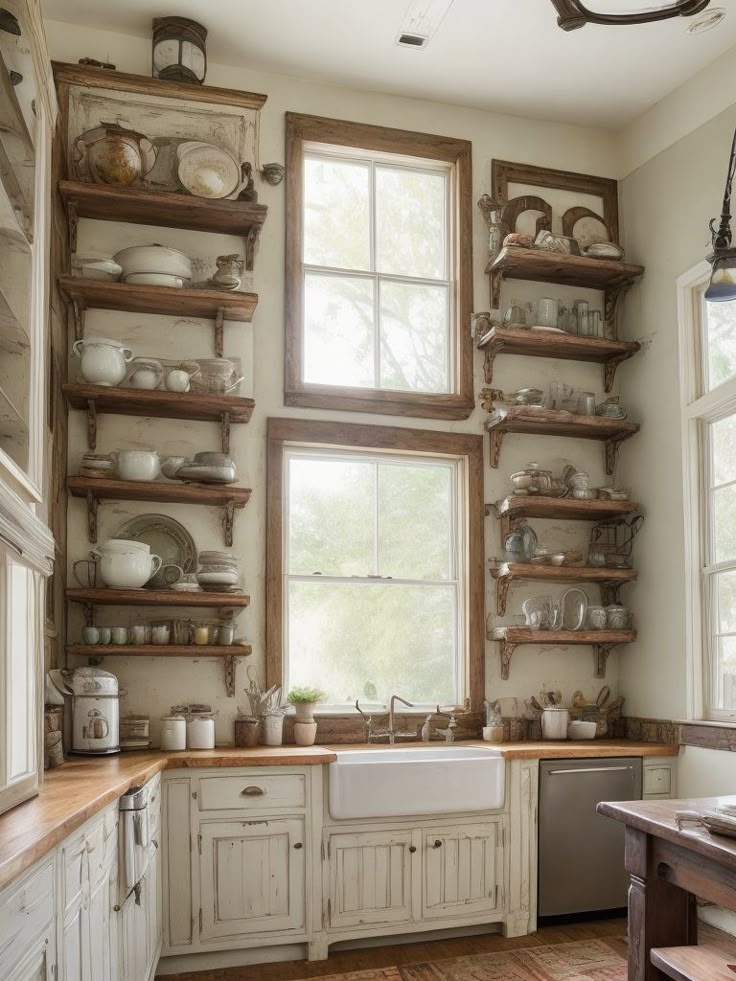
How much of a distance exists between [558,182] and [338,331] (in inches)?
61.5

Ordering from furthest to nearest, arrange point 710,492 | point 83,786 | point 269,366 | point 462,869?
1. point 269,366
2. point 710,492
3. point 462,869
4. point 83,786

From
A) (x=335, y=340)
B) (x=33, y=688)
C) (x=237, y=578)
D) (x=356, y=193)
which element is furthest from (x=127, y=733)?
(x=356, y=193)

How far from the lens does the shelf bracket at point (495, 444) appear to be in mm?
4988

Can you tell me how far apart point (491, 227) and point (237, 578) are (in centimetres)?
234

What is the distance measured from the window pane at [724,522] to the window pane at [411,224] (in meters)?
1.87

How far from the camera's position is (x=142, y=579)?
4.16 m

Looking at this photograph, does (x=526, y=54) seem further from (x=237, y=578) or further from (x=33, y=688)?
(x=33, y=688)

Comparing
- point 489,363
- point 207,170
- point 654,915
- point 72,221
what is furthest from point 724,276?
point 72,221

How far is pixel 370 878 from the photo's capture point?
4.02 meters

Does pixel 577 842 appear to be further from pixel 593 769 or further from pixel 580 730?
pixel 580 730

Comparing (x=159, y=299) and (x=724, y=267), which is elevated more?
(x=159, y=299)

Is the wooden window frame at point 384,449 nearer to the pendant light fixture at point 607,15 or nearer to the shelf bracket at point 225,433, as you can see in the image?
the shelf bracket at point 225,433

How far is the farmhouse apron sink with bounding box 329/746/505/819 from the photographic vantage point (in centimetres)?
397

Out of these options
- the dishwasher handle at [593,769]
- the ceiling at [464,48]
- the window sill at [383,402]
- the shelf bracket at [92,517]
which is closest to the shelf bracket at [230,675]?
the shelf bracket at [92,517]
